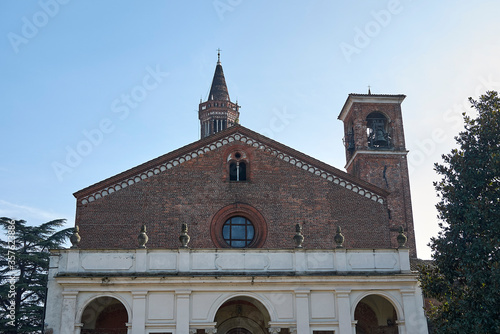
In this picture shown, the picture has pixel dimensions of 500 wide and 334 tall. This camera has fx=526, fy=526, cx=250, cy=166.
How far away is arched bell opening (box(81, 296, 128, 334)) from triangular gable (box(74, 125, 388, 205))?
4.39 m

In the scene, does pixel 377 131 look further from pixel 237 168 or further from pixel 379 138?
pixel 237 168

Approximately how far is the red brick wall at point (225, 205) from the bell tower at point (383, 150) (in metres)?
3.87

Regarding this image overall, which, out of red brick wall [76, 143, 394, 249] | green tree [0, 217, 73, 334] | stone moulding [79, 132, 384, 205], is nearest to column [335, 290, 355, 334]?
red brick wall [76, 143, 394, 249]

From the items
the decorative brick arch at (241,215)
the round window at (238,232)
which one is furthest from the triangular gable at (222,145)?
the round window at (238,232)

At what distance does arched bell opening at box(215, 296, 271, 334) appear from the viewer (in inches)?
769

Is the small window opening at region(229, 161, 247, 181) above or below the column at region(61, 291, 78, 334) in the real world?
above

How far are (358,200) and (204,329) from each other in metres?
8.54

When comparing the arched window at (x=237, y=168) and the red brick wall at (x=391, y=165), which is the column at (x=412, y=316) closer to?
the red brick wall at (x=391, y=165)

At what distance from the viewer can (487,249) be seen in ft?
46.6

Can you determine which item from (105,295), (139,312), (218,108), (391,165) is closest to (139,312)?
(139,312)

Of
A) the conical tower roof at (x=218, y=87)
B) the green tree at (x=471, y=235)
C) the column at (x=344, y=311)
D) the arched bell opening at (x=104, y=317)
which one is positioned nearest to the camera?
the green tree at (x=471, y=235)

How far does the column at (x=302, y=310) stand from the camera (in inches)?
658

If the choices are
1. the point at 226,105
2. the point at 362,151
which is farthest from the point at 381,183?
the point at 226,105

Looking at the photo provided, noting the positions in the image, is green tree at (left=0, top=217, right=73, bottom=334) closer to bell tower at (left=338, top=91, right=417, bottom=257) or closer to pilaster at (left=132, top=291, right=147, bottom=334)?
pilaster at (left=132, top=291, right=147, bottom=334)
